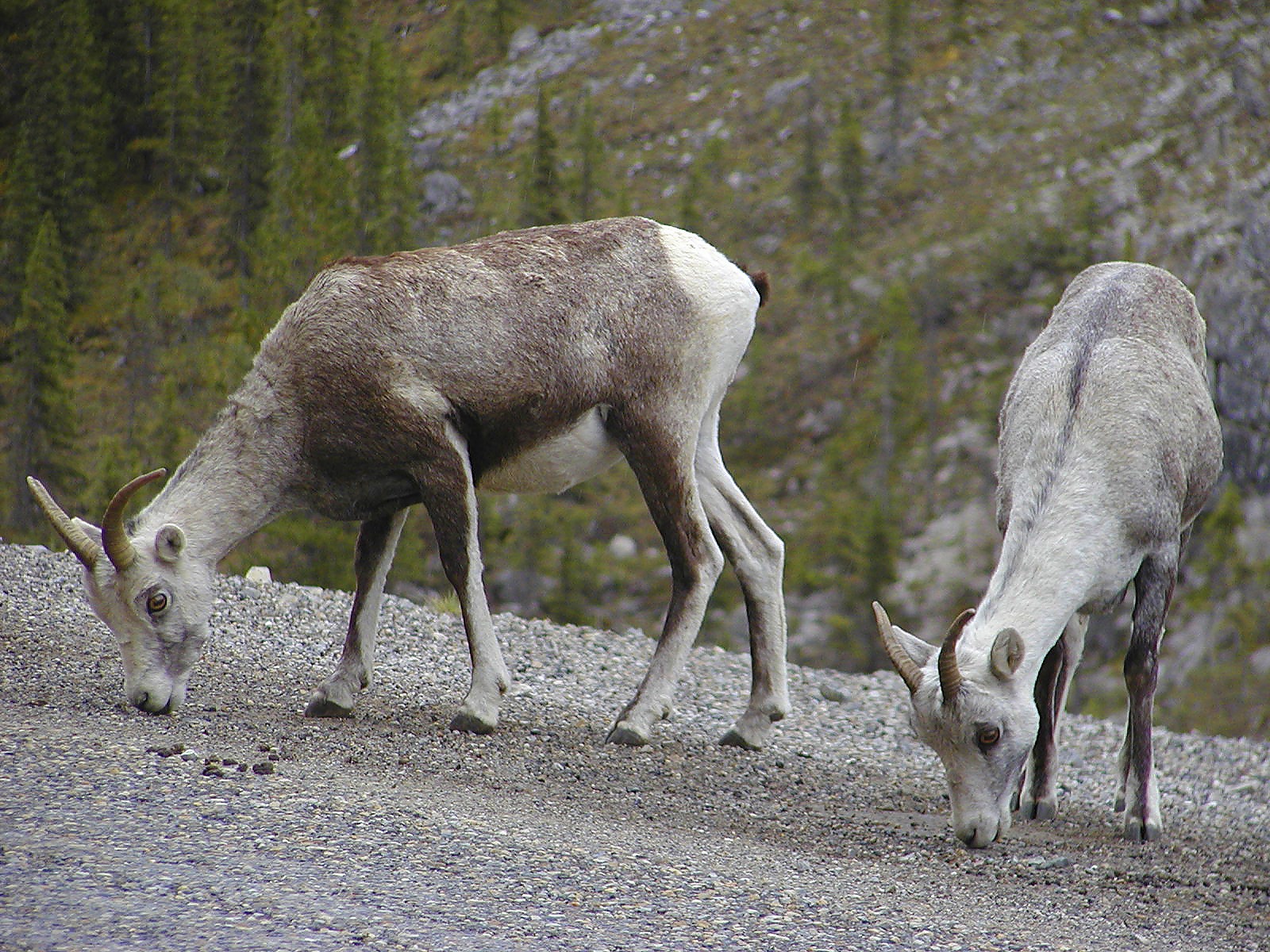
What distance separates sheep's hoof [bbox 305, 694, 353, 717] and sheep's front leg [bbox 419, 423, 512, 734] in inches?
30.8

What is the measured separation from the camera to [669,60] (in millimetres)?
61188

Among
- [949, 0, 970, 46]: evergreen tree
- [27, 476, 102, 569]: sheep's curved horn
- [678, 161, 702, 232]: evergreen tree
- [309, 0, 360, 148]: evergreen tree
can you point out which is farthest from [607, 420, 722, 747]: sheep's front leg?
[949, 0, 970, 46]: evergreen tree

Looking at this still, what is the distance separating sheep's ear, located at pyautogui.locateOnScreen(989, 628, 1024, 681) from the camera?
6.22 meters

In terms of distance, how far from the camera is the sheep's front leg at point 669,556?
8109mm

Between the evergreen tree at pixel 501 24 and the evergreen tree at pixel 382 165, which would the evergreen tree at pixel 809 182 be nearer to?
the evergreen tree at pixel 382 165

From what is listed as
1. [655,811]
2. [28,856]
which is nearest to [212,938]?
[28,856]

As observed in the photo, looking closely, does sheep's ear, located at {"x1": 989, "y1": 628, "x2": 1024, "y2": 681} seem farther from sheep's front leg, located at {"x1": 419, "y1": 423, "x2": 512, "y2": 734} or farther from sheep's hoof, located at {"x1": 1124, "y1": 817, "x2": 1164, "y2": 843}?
sheep's front leg, located at {"x1": 419, "y1": 423, "x2": 512, "y2": 734}

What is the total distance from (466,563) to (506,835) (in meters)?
2.43

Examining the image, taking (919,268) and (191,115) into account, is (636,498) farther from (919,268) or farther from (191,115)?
(191,115)

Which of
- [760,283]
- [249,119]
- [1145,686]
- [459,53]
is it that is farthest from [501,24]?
[1145,686]

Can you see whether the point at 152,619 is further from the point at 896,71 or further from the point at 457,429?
the point at 896,71

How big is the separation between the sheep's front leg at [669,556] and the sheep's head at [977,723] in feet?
6.65

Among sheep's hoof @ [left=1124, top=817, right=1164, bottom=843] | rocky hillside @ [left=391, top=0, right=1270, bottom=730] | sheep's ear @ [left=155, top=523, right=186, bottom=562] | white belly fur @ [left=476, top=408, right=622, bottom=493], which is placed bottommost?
rocky hillside @ [left=391, top=0, right=1270, bottom=730]

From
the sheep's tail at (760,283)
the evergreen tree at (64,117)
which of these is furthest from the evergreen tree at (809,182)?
the sheep's tail at (760,283)
